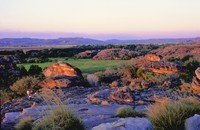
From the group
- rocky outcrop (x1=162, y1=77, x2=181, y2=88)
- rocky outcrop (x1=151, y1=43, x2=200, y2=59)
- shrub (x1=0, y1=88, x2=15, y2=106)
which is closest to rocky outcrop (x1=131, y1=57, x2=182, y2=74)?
rocky outcrop (x1=162, y1=77, x2=181, y2=88)

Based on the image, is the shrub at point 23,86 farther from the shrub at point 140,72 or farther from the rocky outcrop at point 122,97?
the rocky outcrop at point 122,97

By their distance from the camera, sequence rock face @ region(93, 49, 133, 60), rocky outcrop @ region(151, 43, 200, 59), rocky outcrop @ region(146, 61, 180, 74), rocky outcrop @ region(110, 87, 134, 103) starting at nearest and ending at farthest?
rocky outcrop @ region(110, 87, 134, 103) → rocky outcrop @ region(146, 61, 180, 74) → rocky outcrop @ region(151, 43, 200, 59) → rock face @ region(93, 49, 133, 60)

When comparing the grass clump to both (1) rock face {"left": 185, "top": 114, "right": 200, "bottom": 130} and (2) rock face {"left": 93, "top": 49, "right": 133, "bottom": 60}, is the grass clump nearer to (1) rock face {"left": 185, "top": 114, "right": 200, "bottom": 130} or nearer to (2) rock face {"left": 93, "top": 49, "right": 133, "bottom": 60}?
(1) rock face {"left": 185, "top": 114, "right": 200, "bottom": 130}

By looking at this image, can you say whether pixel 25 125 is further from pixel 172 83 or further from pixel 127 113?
pixel 172 83

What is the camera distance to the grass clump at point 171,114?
12234mm

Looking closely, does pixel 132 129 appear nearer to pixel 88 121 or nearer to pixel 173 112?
pixel 173 112

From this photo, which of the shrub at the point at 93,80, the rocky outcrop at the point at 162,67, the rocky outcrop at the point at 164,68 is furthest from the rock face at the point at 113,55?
the shrub at the point at 93,80

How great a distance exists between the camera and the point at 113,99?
1762cm

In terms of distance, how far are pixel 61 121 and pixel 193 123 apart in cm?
323

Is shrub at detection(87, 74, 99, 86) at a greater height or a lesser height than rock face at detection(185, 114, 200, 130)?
lesser

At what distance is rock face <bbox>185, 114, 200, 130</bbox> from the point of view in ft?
37.3

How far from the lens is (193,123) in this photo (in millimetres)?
11461

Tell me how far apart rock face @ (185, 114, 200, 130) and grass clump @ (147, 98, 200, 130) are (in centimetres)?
50

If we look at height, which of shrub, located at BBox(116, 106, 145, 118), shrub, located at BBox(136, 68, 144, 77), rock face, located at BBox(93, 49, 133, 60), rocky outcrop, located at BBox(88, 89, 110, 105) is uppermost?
shrub, located at BBox(116, 106, 145, 118)
